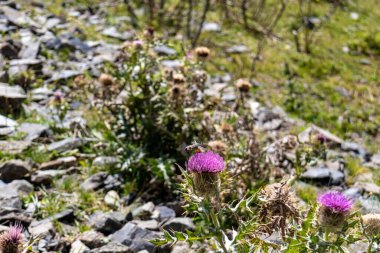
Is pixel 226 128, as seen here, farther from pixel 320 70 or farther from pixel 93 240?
pixel 320 70

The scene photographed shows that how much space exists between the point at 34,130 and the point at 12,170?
3.17ft

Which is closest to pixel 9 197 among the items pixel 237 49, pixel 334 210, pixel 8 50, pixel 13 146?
pixel 13 146

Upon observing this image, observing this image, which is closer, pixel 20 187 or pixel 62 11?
pixel 20 187

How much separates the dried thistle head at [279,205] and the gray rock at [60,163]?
9.34 ft

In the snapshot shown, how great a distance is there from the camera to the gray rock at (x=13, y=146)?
5234 millimetres

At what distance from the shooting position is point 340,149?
22.2ft

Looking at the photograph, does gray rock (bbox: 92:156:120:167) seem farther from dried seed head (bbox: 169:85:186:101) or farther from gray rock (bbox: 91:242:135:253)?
gray rock (bbox: 91:242:135:253)

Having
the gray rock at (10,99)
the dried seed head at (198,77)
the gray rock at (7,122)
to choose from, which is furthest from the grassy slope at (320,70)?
the gray rock at (7,122)

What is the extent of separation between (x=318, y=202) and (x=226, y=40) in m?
8.21

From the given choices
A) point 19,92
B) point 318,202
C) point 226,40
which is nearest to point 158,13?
point 226,40

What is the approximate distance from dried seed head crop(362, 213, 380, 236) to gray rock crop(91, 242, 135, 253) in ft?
6.25

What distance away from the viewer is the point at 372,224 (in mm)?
2682

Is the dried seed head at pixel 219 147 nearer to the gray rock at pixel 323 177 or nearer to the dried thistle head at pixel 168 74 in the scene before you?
the dried thistle head at pixel 168 74

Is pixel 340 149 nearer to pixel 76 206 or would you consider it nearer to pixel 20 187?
pixel 76 206
